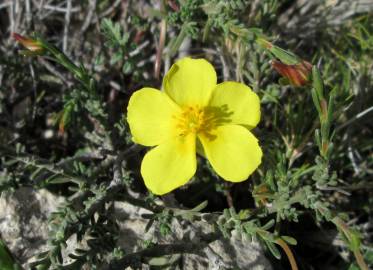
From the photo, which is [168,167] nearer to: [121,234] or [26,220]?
[121,234]

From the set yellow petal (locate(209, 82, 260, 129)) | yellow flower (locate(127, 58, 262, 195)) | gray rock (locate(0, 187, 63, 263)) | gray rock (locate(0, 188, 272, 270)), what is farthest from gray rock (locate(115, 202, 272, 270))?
yellow petal (locate(209, 82, 260, 129))

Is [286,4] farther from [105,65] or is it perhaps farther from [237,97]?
[237,97]

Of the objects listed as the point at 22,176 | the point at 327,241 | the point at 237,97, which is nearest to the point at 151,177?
the point at 237,97

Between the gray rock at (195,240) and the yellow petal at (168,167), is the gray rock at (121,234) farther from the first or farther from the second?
the yellow petal at (168,167)

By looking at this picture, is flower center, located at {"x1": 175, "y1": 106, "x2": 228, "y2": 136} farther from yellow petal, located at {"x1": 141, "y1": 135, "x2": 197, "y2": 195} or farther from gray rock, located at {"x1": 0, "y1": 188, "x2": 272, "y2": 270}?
gray rock, located at {"x1": 0, "y1": 188, "x2": 272, "y2": 270}

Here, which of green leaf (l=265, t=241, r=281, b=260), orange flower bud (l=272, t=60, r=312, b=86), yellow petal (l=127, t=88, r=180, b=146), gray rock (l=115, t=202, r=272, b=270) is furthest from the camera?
gray rock (l=115, t=202, r=272, b=270)

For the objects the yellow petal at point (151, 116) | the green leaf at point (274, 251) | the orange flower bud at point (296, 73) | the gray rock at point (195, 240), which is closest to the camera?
the green leaf at point (274, 251)

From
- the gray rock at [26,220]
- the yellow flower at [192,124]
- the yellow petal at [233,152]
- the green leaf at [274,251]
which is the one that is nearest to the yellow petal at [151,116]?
the yellow flower at [192,124]
